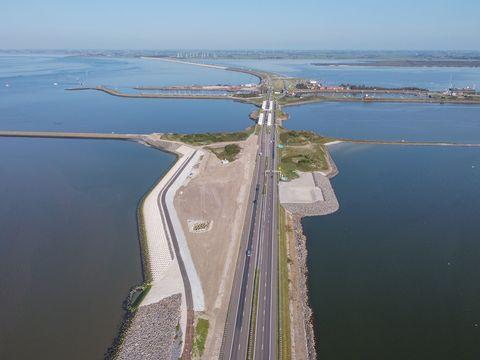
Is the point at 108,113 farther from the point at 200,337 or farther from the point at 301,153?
the point at 200,337

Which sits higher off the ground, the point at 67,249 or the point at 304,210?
the point at 304,210

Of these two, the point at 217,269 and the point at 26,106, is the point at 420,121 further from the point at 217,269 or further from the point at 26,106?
the point at 26,106

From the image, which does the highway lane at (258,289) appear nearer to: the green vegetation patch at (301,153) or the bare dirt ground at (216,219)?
the bare dirt ground at (216,219)

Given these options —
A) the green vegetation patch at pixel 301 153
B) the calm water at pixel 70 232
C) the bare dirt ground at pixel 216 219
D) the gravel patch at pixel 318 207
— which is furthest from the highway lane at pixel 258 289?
the green vegetation patch at pixel 301 153

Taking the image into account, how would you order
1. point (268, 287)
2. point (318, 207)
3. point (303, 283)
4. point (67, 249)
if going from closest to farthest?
point (268, 287), point (303, 283), point (67, 249), point (318, 207)

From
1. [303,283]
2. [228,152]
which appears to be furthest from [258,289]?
[228,152]

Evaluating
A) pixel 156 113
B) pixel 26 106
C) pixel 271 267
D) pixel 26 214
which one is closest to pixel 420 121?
pixel 156 113
